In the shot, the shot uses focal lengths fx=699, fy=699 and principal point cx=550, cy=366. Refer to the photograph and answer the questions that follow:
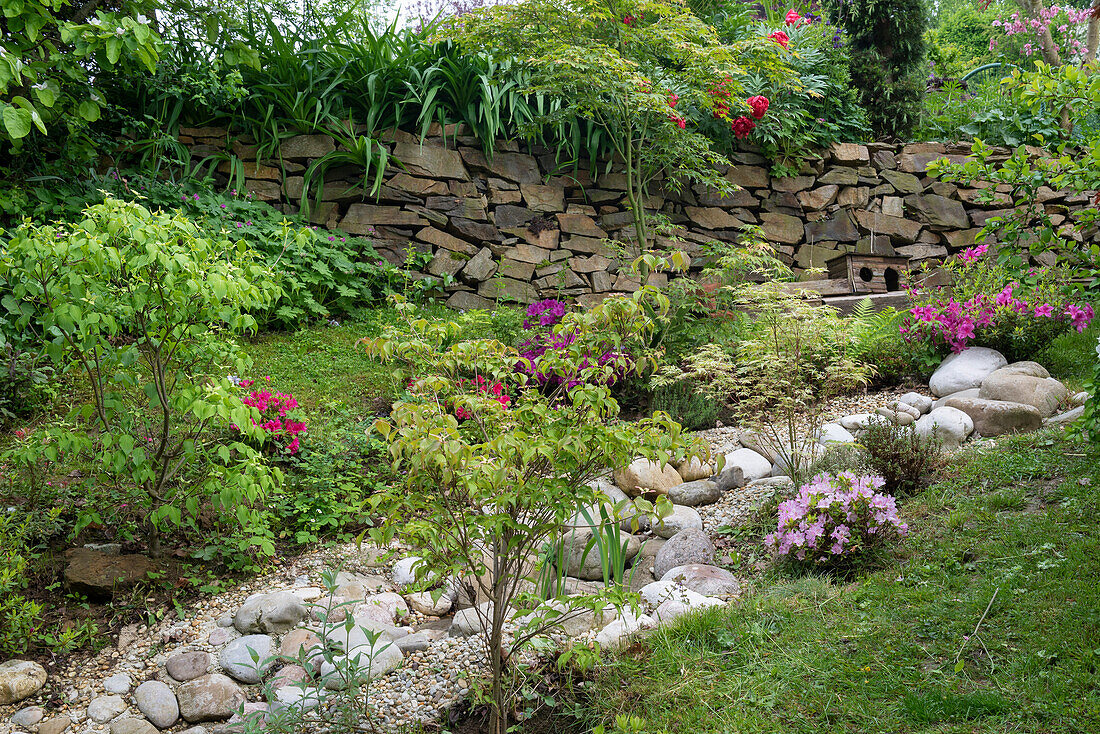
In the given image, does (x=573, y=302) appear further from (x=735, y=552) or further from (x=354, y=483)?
(x=735, y=552)

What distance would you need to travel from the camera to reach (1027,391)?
402 centimetres

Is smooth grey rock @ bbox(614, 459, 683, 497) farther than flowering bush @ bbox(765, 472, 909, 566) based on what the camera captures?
Yes

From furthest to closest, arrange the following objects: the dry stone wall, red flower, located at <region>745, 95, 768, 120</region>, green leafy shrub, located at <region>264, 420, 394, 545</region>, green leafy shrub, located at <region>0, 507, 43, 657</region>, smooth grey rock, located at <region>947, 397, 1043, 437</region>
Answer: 1. red flower, located at <region>745, 95, 768, 120</region>
2. the dry stone wall
3. smooth grey rock, located at <region>947, 397, 1043, 437</region>
4. green leafy shrub, located at <region>264, 420, 394, 545</region>
5. green leafy shrub, located at <region>0, 507, 43, 657</region>

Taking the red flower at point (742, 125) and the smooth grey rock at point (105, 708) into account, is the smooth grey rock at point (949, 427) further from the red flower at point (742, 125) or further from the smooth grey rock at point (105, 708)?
the red flower at point (742, 125)

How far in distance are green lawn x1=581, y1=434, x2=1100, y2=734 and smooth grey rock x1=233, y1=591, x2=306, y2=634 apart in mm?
1246

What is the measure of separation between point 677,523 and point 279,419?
6.88 ft

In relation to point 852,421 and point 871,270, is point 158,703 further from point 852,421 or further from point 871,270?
point 871,270

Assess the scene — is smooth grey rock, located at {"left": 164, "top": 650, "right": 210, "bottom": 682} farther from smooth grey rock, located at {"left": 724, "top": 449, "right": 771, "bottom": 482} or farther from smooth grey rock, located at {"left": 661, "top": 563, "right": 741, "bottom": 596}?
smooth grey rock, located at {"left": 724, "top": 449, "right": 771, "bottom": 482}

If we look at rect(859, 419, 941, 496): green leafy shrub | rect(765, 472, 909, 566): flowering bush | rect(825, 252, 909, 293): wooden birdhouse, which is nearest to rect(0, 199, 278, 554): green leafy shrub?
rect(765, 472, 909, 566): flowering bush

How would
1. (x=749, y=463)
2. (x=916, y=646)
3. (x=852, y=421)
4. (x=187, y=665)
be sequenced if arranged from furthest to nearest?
(x=852, y=421)
(x=749, y=463)
(x=187, y=665)
(x=916, y=646)

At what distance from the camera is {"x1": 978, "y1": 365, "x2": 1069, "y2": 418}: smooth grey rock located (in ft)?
13.0

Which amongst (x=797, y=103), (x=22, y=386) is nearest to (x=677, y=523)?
(x=22, y=386)

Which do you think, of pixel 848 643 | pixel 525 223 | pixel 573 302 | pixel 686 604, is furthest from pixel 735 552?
pixel 525 223

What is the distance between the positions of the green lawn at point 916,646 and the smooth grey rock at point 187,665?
4.57 ft
